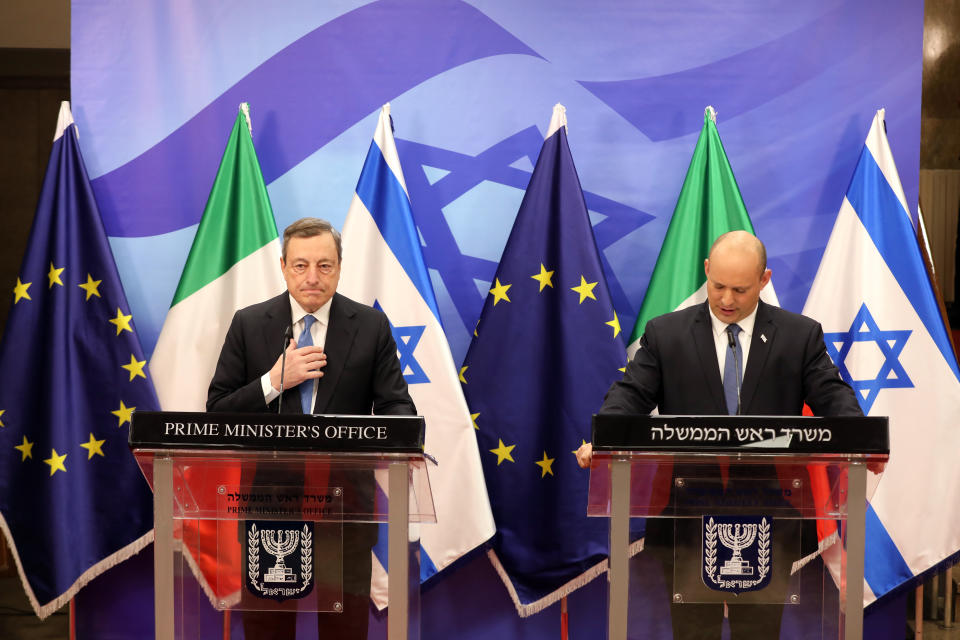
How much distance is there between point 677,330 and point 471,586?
1662 millimetres

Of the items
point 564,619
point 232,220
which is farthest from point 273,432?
point 564,619

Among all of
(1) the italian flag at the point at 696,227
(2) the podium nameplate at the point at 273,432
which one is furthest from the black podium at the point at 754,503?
(1) the italian flag at the point at 696,227

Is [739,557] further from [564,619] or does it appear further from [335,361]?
[564,619]

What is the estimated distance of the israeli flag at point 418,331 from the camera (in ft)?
12.3

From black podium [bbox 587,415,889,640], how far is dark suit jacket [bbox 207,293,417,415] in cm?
95

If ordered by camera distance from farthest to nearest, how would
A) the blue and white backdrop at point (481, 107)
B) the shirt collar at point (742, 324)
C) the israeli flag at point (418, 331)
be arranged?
the blue and white backdrop at point (481, 107) → the israeli flag at point (418, 331) → the shirt collar at point (742, 324)

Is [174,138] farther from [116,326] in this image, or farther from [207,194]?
[116,326]

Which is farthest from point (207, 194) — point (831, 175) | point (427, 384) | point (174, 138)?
point (831, 175)

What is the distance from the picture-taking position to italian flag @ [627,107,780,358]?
3.86 meters

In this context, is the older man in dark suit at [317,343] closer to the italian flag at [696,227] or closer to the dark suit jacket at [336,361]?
the dark suit jacket at [336,361]

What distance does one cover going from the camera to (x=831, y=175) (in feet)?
13.5

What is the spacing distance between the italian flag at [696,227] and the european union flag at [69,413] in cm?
207

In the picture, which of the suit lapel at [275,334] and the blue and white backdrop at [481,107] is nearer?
the suit lapel at [275,334]

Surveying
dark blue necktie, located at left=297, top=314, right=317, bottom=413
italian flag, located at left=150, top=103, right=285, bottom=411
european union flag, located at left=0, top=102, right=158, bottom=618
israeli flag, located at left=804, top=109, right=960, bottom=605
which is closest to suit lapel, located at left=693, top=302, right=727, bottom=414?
israeli flag, located at left=804, top=109, right=960, bottom=605
